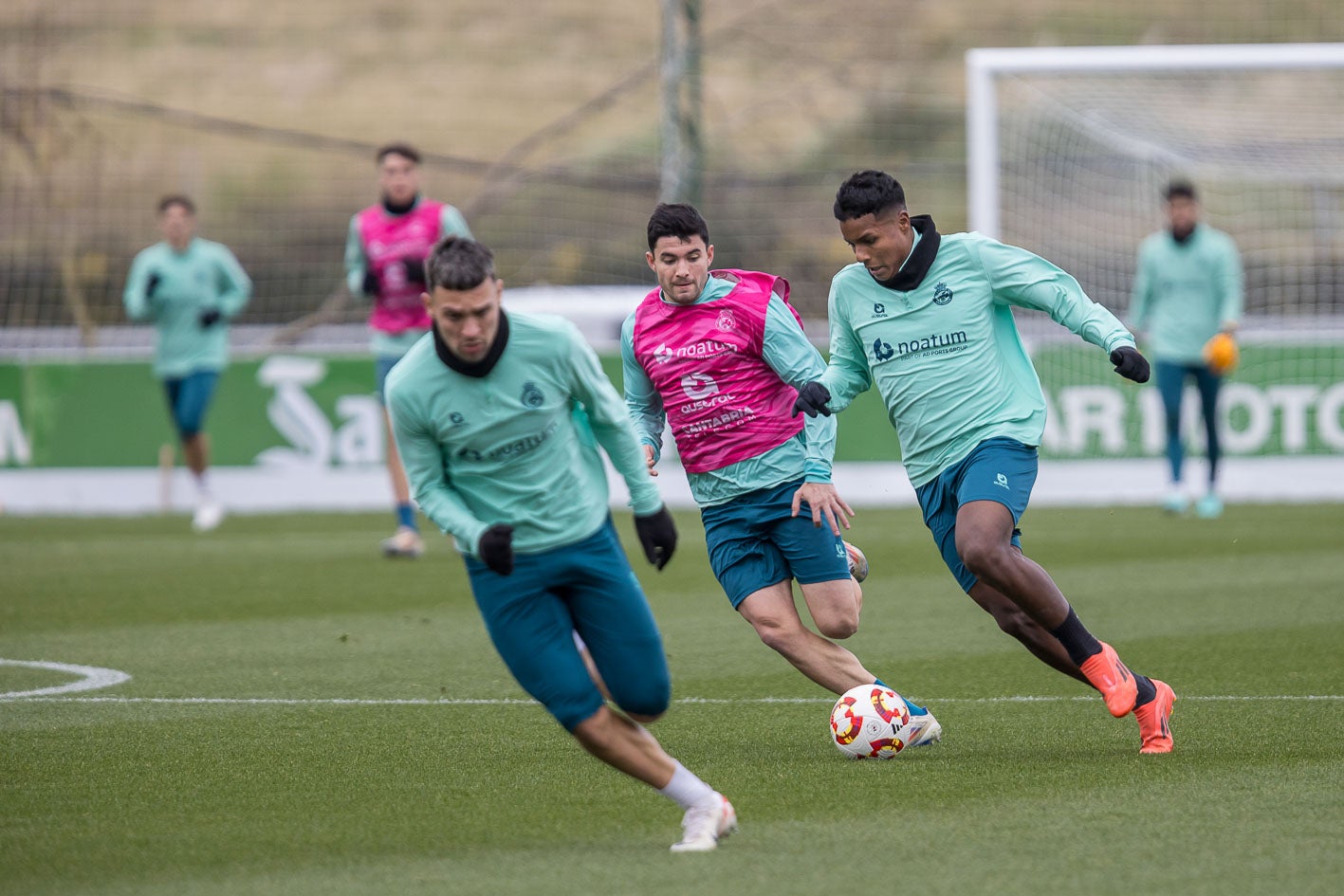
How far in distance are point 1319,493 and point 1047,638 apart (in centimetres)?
1109

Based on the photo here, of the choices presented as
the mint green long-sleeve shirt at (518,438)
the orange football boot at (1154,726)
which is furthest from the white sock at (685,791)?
the orange football boot at (1154,726)

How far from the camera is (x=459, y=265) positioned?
5.11 meters

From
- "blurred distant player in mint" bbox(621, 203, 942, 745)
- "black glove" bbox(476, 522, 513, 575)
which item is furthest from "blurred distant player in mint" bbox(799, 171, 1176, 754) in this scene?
"black glove" bbox(476, 522, 513, 575)

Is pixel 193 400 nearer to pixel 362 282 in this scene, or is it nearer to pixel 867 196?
pixel 362 282

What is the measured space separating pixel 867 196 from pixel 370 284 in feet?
22.5

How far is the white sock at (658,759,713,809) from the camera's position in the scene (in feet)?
17.0

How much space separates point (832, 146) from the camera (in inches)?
1110

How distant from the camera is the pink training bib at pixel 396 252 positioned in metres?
12.9

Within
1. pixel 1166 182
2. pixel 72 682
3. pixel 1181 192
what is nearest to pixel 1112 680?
pixel 72 682

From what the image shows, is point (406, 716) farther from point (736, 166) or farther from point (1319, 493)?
point (736, 166)

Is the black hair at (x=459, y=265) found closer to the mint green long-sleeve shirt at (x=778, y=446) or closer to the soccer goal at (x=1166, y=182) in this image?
the mint green long-sleeve shirt at (x=778, y=446)

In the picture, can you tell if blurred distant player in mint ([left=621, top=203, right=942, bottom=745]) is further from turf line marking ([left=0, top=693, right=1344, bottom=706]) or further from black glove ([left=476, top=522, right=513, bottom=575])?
black glove ([left=476, top=522, right=513, bottom=575])

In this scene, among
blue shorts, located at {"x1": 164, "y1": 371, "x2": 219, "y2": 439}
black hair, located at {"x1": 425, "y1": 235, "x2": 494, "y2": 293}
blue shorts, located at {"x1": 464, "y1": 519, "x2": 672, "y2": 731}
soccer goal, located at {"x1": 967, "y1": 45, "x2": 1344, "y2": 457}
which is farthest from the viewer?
soccer goal, located at {"x1": 967, "y1": 45, "x2": 1344, "y2": 457}

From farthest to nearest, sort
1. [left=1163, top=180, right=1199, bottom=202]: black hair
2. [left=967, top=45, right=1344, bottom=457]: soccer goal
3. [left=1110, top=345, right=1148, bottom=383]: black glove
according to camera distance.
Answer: [left=967, top=45, right=1344, bottom=457]: soccer goal < [left=1163, top=180, right=1199, bottom=202]: black hair < [left=1110, top=345, right=1148, bottom=383]: black glove
